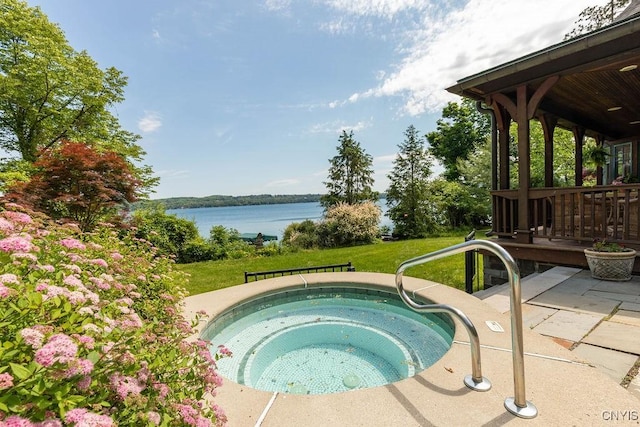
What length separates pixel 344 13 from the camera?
8.17 meters

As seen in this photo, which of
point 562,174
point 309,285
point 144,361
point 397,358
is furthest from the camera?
point 562,174

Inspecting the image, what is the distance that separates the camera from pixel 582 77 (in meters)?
5.05

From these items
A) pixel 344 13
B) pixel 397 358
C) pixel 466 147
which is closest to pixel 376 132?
pixel 466 147

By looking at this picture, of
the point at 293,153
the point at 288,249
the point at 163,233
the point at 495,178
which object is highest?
the point at 293,153

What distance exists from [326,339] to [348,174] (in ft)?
55.6

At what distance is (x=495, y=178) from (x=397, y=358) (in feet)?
15.7

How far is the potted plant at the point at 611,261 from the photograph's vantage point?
160 inches

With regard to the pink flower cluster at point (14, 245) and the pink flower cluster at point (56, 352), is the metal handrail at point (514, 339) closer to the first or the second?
the pink flower cluster at point (56, 352)

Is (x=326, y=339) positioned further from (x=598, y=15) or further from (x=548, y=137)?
(x=598, y=15)

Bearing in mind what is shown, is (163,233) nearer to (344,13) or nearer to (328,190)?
(344,13)

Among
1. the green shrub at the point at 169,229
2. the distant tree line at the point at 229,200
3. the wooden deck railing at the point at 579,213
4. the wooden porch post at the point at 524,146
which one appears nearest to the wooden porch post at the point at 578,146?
the wooden deck railing at the point at 579,213

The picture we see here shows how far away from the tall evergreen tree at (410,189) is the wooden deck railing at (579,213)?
9194 mm

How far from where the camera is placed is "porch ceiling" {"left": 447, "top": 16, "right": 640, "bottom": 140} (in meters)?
4.05

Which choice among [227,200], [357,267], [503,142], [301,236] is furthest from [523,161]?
[227,200]
